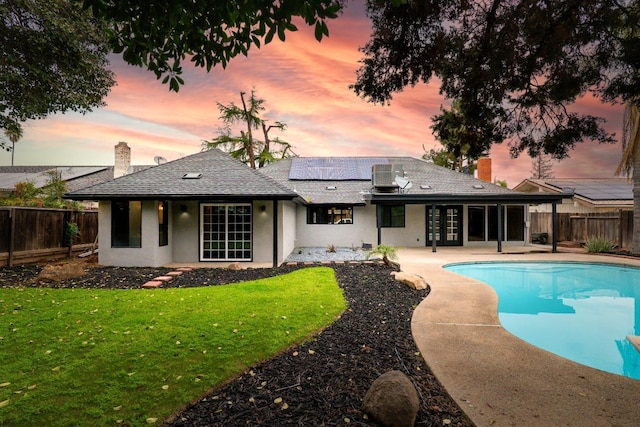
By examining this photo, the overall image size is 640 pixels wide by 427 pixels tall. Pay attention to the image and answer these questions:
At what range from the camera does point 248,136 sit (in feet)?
83.3

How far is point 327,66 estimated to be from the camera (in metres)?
9.15

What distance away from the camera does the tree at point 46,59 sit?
29.9ft

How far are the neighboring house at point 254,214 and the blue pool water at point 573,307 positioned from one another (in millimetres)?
4420

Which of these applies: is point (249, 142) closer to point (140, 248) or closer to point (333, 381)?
point (140, 248)

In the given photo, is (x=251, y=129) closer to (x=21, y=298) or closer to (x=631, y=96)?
(x=21, y=298)

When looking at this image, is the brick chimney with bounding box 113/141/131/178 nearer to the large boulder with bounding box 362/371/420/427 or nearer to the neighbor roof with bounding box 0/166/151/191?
the neighbor roof with bounding box 0/166/151/191

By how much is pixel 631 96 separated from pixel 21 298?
1063 centimetres

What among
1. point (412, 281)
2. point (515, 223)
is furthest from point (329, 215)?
point (412, 281)

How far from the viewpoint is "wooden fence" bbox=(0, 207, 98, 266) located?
9.93m

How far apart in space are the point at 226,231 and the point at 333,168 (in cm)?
1096

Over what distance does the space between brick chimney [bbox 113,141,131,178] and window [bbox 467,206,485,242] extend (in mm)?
19633

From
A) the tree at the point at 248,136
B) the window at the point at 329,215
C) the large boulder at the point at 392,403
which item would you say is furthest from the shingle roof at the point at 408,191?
the large boulder at the point at 392,403

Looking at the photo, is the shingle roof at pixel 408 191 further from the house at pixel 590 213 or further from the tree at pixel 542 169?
the tree at pixel 542 169

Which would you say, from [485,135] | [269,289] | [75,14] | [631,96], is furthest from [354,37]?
[75,14]
